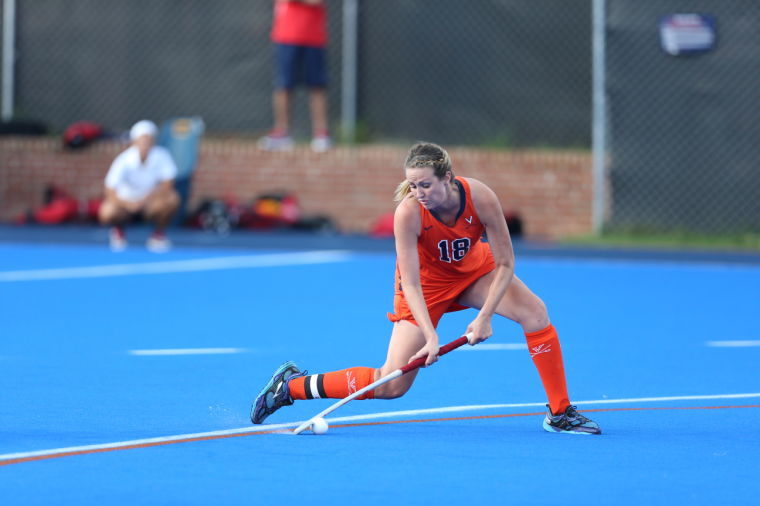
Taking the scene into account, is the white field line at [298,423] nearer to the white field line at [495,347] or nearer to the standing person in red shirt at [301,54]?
the white field line at [495,347]

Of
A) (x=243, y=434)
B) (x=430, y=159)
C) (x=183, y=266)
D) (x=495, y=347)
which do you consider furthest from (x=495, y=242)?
(x=183, y=266)

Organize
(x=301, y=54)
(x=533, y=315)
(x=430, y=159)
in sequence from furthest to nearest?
(x=301, y=54) < (x=533, y=315) < (x=430, y=159)

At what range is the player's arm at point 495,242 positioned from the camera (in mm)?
6024

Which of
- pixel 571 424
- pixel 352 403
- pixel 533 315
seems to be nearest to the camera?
pixel 571 424

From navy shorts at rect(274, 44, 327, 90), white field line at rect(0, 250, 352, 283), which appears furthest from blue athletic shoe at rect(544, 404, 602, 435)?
navy shorts at rect(274, 44, 327, 90)

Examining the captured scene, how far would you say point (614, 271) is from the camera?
13.7 meters

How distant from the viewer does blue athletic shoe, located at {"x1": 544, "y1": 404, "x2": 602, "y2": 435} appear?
6020 mm

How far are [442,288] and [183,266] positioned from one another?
7.73 m

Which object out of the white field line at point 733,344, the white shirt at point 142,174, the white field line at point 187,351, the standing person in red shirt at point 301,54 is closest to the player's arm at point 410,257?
the white field line at point 187,351

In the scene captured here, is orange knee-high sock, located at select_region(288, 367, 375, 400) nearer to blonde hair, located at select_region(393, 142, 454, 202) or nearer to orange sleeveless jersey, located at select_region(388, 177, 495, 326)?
orange sleeveless jersey, located at select_region(388, 177, 495, 326)

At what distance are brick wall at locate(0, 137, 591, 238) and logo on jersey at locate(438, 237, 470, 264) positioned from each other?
1029 cm

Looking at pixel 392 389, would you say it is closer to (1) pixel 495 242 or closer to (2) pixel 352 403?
(2) pixel 352 403

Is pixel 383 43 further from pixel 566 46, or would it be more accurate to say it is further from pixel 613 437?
pixel 613 437

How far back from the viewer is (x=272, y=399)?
6176mm
